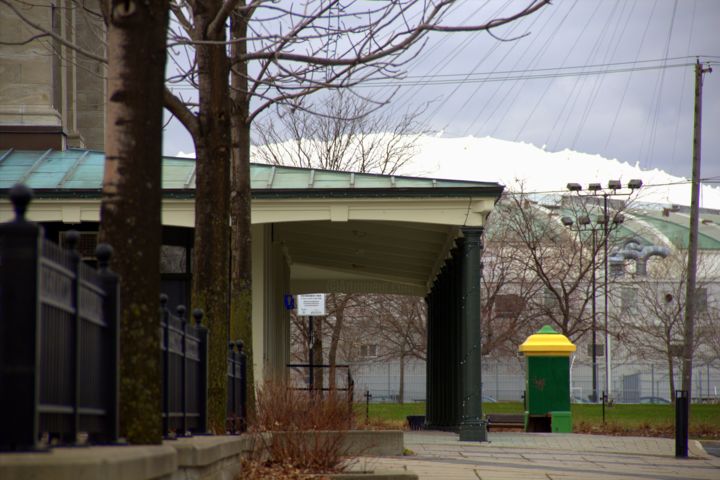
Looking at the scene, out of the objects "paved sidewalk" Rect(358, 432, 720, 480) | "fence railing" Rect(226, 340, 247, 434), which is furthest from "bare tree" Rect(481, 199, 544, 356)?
"fence railing" Rect(226, 340, 247, 434)

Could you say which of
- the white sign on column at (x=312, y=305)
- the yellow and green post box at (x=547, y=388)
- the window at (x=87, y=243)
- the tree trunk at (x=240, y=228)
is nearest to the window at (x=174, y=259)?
the window at (x=87, y=243)

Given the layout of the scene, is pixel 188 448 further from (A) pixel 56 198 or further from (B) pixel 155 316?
(A) pixel 56 198

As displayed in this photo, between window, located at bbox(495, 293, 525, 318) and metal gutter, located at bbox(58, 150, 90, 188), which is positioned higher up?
metal gutter, located at bbox(58, 150, 90, 188)

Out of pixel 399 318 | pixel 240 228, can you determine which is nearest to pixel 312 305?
pixel 240 228

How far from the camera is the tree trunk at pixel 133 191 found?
650 centimetres

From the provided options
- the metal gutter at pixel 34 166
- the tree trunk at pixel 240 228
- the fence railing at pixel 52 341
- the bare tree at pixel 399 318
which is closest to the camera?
the fence railing at pixel 52 341

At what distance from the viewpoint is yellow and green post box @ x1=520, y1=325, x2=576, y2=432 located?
25312mm

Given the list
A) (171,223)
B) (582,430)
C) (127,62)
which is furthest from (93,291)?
(582,430)

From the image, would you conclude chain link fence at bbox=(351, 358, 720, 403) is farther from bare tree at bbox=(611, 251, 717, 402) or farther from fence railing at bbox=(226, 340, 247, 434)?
fence railing at bbox=(226, 340, 247, 434)

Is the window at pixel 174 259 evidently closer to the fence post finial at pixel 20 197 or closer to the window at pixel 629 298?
the fence post finial at pixel 20 197

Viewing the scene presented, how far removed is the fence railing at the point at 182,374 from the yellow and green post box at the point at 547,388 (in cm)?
1679

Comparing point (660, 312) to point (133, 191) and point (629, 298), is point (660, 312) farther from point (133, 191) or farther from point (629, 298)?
point (133, 191)

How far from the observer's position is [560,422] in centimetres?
2511

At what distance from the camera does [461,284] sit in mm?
20094
